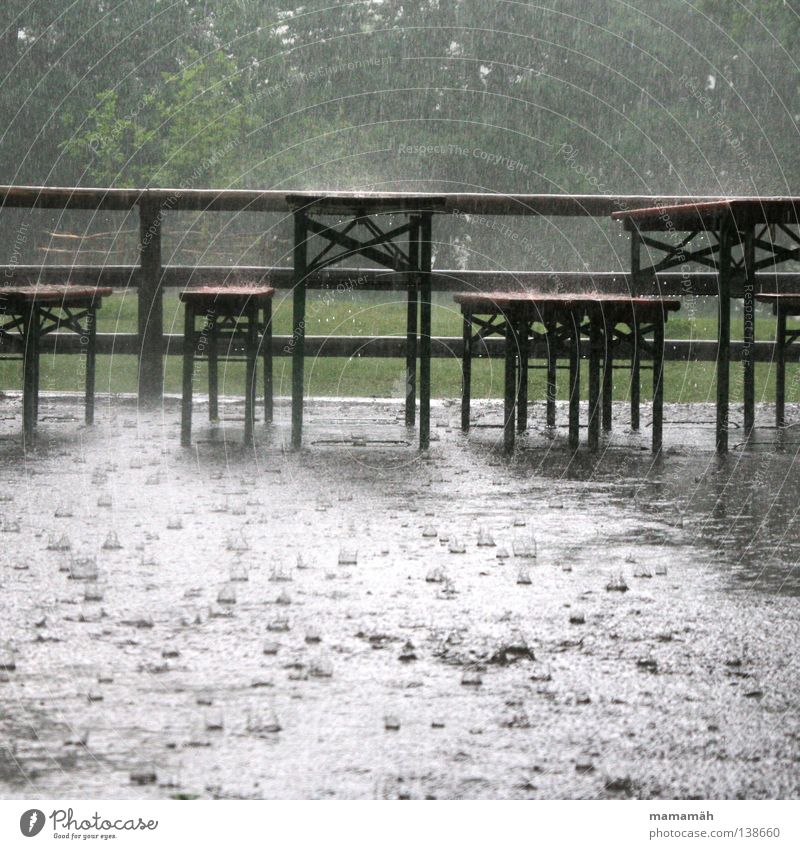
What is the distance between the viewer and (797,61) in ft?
63.4

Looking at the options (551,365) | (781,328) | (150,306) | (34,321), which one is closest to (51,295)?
(34,321)

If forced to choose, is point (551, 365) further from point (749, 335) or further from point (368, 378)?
point (368, 378)

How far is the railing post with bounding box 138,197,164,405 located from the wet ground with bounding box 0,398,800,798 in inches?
95.1

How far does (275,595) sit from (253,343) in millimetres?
2956

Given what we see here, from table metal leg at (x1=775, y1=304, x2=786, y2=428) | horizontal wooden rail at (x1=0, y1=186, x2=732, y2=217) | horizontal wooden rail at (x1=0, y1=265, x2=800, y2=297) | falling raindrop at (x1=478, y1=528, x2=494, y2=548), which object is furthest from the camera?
horizontal wooden rail at (x1=0, y1=265, x2=800, y2=297)

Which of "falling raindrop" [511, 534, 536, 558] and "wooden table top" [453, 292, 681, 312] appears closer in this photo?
"falling raindrop" [511, 534, 536, 558]

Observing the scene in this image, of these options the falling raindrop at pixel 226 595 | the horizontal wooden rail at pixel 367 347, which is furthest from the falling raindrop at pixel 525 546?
the horizontal wooden rail at pixel 367 347

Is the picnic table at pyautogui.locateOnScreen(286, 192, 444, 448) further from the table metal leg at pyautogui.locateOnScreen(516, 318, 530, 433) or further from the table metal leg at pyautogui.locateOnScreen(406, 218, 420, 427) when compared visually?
the table metal leg at pyautogui.locateOnScreen(516, 318, 530, 433)

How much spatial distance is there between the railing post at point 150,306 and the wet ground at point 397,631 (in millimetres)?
2415

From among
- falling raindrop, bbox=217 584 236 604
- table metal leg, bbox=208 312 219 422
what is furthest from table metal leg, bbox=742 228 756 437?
falling raindrop, bbox=217 584 236 604

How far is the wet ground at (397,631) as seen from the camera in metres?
2.05

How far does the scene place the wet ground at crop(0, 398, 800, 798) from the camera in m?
2.05

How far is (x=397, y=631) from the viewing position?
2793 mm

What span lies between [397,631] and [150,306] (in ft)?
17.1
